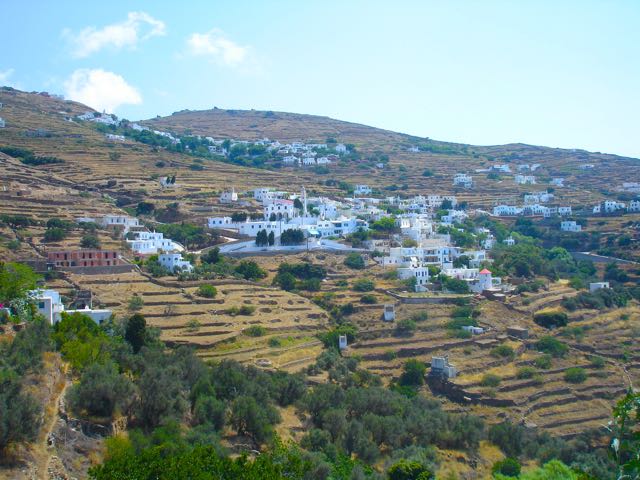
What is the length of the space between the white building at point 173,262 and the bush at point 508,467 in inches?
766

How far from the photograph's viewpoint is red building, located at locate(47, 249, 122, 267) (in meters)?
36.4

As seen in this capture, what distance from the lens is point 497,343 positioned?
117ft

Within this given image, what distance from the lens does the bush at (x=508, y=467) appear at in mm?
24812

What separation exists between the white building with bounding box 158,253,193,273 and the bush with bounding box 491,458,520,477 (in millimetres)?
19460

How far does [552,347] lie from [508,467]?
1181cm

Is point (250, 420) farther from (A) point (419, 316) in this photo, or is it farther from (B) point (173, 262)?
(B) point (173, 262)

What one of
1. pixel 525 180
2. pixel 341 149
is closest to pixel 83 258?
pixel 525 180

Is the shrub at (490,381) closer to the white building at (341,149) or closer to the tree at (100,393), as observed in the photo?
the tree at (100,393)

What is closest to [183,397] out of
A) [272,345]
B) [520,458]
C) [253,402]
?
[253,402]

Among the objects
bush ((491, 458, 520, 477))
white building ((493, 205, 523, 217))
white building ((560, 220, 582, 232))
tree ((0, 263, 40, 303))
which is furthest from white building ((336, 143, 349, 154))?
bush ((491, 458, 520, 477))

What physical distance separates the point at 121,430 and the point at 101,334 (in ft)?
22.2

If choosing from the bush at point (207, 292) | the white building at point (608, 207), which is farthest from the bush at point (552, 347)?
the white building at point (608, 207)

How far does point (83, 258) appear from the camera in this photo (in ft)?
121

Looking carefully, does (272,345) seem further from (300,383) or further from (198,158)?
(198,158)
